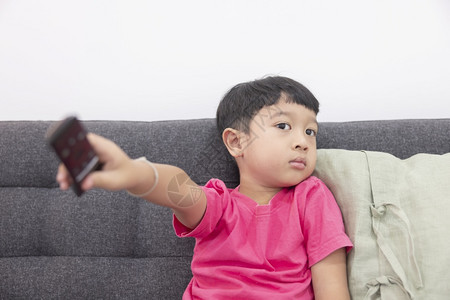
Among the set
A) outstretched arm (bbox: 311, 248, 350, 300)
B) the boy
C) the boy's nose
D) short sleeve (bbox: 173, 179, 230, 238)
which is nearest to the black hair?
the boy

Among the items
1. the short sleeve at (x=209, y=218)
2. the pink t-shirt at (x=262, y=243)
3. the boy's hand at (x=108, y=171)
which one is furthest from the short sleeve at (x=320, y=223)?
the boy's hand at (x=108, y=171)

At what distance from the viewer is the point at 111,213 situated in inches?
46.4

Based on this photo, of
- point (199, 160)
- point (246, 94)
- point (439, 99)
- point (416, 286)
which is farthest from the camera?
point (439, 99)

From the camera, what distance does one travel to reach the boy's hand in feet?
1.83

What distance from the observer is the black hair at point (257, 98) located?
1.05m

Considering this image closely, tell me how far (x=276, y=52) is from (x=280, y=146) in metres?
0.56

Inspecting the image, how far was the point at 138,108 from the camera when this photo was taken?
1.44m

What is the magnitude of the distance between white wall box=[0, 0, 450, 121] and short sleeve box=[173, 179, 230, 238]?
0.56 m

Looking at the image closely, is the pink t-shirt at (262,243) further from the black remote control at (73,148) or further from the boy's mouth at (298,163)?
the black remote control at (73,148)

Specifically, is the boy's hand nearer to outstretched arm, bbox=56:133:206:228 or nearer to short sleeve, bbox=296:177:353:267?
outstretched arm, bbox=56:133:206:228

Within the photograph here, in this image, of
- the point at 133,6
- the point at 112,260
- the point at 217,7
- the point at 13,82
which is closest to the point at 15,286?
the point at 112,260

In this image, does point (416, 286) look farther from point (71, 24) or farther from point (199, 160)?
point (71, 24)

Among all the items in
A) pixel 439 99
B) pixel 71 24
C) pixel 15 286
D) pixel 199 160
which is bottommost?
Result: pixel 15 286

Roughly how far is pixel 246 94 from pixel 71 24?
793 mm
